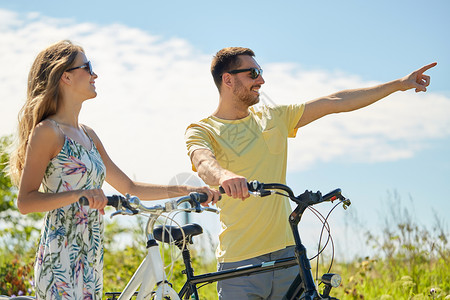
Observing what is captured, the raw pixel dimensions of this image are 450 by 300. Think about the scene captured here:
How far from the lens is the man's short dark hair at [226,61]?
416 centimetres

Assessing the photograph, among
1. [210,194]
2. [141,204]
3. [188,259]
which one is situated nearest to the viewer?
[141,204]

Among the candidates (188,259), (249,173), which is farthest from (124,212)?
(249,173)

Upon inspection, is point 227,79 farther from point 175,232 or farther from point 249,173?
point 175,232

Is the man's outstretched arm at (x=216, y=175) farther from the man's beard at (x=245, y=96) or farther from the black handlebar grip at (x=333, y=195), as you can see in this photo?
the man's beard at (x=245, y=96)

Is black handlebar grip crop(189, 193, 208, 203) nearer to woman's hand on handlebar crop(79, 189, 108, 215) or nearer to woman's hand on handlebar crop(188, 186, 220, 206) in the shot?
woman's hand on handlebar crop(188, 186, 220, 206)

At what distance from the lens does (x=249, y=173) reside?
3.70 meters

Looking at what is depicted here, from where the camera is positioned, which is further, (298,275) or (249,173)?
(249,173)

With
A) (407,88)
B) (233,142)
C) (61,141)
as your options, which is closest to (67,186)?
(61,141)

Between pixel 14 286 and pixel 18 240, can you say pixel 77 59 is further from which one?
pixel 18 240

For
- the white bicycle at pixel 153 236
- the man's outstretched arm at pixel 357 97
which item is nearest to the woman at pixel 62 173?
the white bicycle at pixel 153 236

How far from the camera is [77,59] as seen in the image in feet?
10.7

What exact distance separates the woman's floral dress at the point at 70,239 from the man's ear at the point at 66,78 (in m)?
0.31

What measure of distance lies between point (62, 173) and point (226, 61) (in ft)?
5.16

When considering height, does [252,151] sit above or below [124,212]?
above
